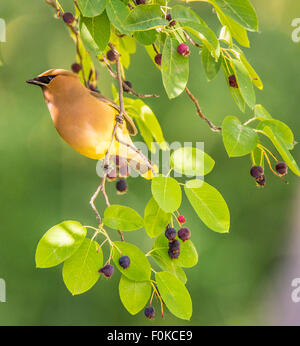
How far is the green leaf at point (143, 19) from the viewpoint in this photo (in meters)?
0.95

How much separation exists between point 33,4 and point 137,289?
343 centimetres

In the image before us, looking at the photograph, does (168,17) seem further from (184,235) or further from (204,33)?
(184,235)

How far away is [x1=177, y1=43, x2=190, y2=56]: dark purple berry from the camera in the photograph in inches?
38.4

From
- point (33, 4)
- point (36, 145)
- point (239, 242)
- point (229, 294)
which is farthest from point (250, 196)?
point (33, 4)

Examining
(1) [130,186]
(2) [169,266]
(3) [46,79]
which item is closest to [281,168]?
(2) [169,266]

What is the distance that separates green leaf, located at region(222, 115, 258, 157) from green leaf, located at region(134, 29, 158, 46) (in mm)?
229

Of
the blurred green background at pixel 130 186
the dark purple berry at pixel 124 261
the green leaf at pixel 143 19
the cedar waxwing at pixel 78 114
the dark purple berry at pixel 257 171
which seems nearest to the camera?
the green leaf at pixel 143 19

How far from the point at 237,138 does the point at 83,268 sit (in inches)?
15.7

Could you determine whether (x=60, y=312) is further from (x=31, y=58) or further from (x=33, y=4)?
(x=33, y=4)

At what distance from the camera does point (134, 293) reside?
3.54 ft

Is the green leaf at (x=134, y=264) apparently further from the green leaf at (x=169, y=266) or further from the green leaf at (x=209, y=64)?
the green leaf at (x=209, y=64)

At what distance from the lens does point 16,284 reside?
3963 mm

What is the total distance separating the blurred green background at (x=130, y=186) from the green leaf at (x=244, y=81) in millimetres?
2601

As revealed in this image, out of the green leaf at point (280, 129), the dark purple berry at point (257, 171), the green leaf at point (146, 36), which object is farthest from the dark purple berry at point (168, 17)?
the dark purple berry at point (257, 171)
